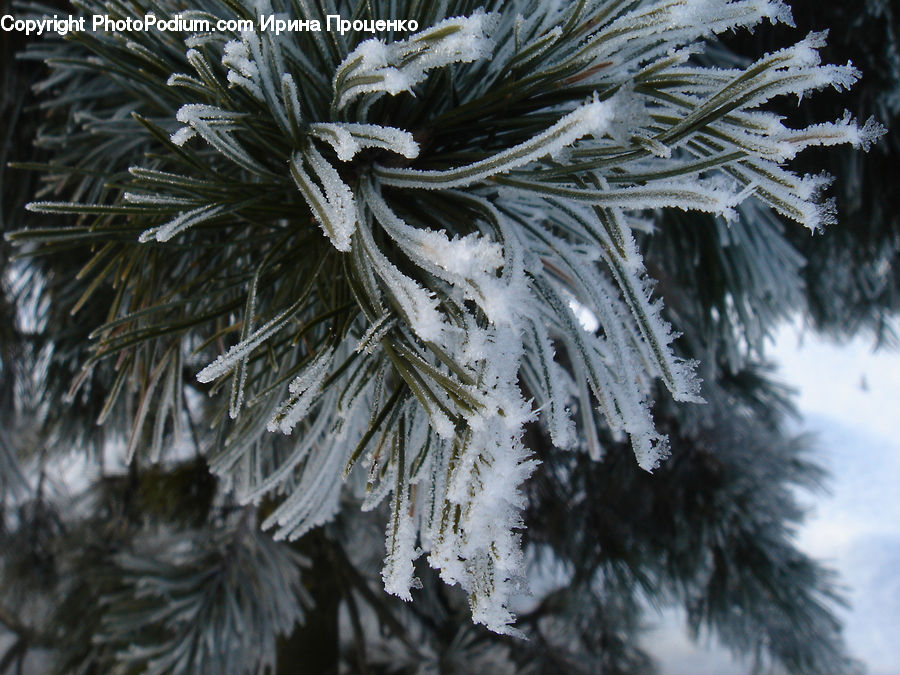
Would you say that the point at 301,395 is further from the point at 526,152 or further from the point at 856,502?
the point at 856,502

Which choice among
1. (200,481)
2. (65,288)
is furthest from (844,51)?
(200,481)

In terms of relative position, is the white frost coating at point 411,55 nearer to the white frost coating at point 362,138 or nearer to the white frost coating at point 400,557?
the white frost coating at point 362,138

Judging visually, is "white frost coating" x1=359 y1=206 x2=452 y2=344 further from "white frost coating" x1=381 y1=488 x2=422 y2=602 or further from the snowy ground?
the snowy ground

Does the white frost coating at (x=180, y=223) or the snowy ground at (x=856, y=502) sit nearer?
the white frost coating at (x=180, y=223)

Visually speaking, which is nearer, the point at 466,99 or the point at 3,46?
the point at 466,99

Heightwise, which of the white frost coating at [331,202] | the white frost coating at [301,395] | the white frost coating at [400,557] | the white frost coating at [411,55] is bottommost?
the white frost coating at [400,557]

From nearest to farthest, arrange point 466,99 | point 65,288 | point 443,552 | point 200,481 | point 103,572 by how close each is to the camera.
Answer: point 443,552 → point 466,99 → point 65,288 → point 103,572 → point 200,481

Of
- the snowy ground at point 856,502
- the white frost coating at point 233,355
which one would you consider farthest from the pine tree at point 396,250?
the snowy ground at point 856,502

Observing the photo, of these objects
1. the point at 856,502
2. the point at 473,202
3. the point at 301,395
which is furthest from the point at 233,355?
the point at 856,502

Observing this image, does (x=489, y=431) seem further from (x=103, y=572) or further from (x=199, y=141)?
(x=103, y=572)
